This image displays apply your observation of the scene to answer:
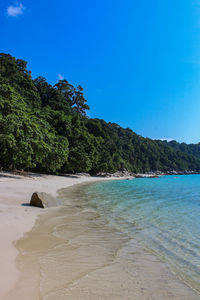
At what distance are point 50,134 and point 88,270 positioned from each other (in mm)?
31358

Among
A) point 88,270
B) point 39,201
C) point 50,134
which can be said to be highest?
point 50,134

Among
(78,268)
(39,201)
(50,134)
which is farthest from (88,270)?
(50,134)

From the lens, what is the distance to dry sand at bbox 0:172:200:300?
300cm

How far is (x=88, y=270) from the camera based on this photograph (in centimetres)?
383

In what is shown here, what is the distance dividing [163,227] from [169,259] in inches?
120

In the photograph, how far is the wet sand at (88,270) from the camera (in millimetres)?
3007

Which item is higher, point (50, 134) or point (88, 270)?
point (50, 134)

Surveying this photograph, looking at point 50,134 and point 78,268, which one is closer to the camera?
point 78,268

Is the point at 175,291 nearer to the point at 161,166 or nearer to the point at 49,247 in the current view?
the point at 49,247

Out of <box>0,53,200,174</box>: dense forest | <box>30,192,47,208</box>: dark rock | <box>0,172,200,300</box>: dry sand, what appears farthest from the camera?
<box>0,53,200,174</box>: dense forest

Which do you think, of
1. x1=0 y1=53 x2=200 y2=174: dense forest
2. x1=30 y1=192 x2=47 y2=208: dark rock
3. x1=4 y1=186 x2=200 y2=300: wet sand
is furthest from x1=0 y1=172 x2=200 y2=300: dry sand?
x1=0 y1=53 x2=200 y2=174: dense forest

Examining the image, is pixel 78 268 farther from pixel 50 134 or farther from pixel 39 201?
pixel 50 134

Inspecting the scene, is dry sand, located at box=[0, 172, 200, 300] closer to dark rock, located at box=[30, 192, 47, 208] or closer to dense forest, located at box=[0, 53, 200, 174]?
dark rock, located at box=[30, 192, 47, 208]

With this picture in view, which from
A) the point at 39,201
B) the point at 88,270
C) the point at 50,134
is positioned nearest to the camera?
the point at 88,270
